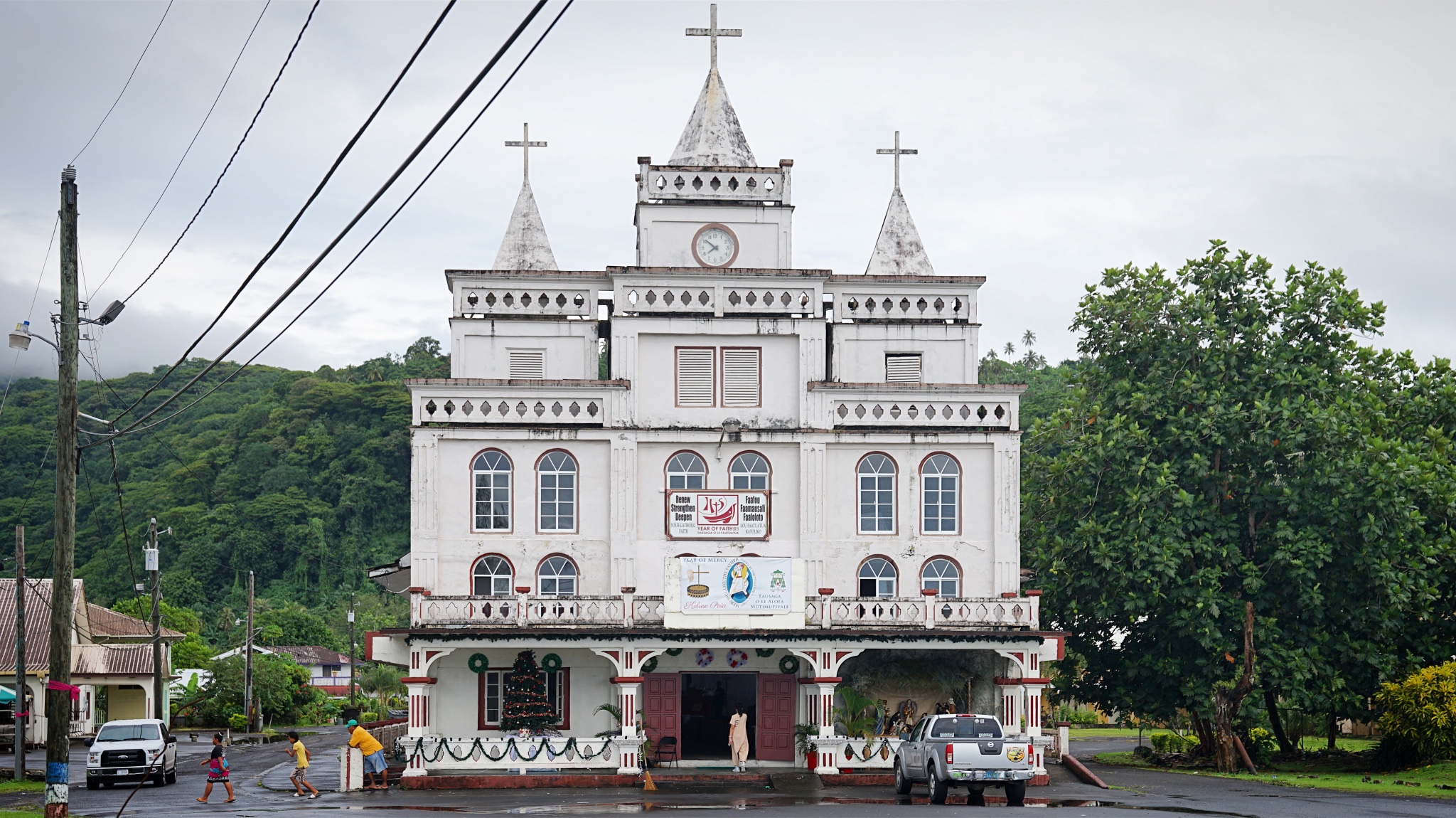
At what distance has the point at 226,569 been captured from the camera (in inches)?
3654

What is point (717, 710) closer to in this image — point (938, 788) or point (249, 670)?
point (938, 788)

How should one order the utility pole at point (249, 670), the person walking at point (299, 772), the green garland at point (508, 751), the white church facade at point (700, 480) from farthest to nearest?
the utility pole at point (249, 670) < the white church facade at point (700, 480) < the green garland at point (508, 751) < the person walking at point (299, 772)

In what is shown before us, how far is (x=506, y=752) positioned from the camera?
30234 millimetres

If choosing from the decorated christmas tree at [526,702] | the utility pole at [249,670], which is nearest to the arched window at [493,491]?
the decorated christmas tree at [526,702]

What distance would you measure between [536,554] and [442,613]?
121 inches

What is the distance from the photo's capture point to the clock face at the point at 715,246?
35.6m

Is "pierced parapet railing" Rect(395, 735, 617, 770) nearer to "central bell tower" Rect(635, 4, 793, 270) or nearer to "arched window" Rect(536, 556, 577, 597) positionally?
"arched window" Rect(536, 556, 577, 597)

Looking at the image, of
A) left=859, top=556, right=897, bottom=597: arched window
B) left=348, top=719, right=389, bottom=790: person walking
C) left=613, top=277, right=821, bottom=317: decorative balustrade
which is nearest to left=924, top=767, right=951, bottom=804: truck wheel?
left=859, top=556, right=897, bottom=597: arched window

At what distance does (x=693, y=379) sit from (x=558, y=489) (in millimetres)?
4070

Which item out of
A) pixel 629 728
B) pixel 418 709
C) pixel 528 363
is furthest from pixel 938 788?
pixel 528 363

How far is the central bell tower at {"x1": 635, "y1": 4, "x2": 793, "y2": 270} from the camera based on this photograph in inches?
1399

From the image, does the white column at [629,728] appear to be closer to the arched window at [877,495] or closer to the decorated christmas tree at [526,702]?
the decorated christmas tree at [526,702]

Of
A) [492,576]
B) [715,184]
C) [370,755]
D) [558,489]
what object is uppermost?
[715,184]

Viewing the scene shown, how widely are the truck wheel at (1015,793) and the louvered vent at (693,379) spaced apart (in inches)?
490
